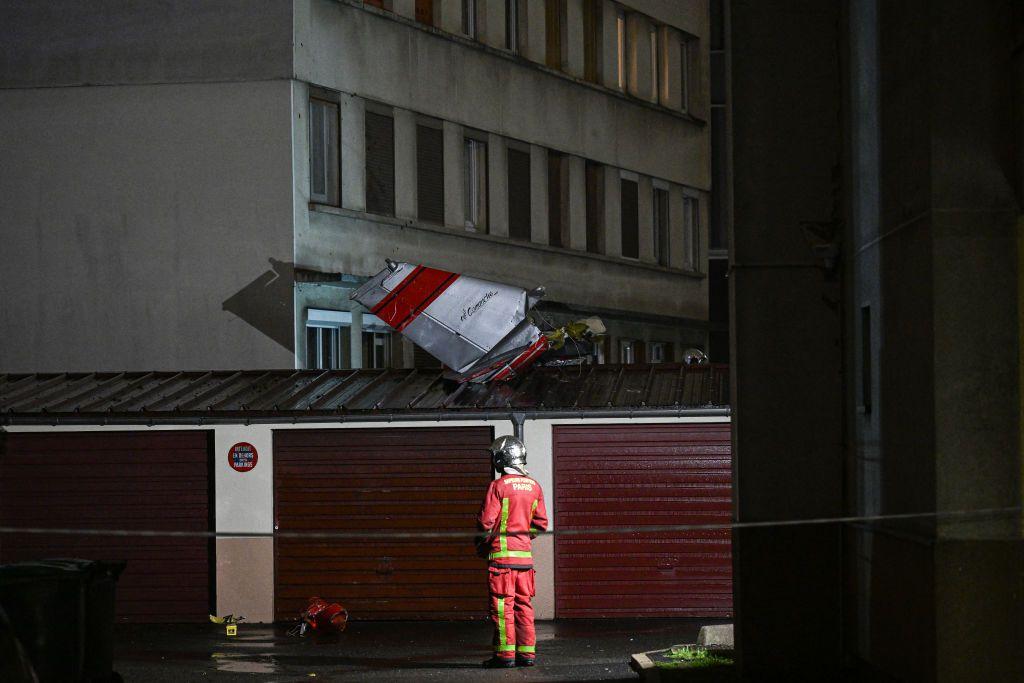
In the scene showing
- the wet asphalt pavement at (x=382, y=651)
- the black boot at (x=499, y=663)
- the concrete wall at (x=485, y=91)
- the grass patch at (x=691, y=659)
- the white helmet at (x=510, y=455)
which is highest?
the concrete wall at (x=485, y=91)

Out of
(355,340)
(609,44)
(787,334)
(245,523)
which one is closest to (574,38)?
(609,44)

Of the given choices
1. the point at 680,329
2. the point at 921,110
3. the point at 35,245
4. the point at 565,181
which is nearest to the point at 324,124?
the point at 35,245

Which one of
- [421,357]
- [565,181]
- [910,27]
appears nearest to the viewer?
[910,27]

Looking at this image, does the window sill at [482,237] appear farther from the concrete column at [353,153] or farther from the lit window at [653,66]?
the lit window at [653,66]

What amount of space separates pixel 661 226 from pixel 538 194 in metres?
5.44

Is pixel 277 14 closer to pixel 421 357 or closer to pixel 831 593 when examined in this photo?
pixel 421 357

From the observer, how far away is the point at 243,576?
21.4 m

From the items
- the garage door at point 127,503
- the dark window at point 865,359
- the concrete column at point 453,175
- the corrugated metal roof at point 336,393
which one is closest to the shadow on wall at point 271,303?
the corrugated metal roof at point 336,393

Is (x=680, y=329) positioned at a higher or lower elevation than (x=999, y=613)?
higher

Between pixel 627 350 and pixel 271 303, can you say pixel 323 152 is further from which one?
pixel 627 350

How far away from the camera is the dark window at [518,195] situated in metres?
31.3

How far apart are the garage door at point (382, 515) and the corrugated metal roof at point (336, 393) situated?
0.42 meters

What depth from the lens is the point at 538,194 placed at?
32031mm

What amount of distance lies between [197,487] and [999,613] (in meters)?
12.6
